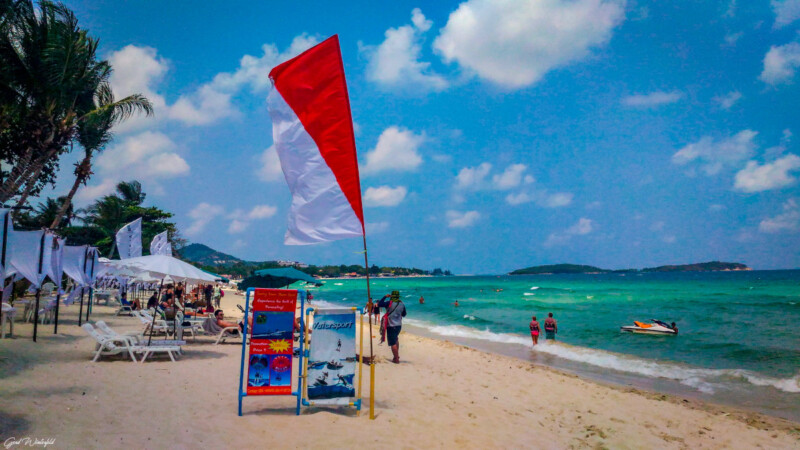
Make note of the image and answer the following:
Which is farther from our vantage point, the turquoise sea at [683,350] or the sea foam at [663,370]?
the sea foam at [663,370]

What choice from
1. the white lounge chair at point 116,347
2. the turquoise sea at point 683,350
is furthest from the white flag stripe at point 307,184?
the turquoise sea at point 683,350

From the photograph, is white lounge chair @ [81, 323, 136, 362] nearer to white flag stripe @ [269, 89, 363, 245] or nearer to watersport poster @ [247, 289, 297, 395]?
watersport poster @ [247, 289, 297, 395]

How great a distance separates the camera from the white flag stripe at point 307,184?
17.5 feet

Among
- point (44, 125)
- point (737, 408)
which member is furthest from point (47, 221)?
point (737, 408)

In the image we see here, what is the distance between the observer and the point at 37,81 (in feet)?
43.7

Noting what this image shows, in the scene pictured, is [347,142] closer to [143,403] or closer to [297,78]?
[297,78]

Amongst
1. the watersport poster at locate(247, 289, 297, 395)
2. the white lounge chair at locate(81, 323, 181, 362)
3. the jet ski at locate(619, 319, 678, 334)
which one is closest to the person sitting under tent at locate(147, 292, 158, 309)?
the white lounge chair at locate(81, 323, 181, 362)

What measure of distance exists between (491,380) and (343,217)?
6461 millimetres

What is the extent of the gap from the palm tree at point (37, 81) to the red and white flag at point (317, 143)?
9749 millimetres

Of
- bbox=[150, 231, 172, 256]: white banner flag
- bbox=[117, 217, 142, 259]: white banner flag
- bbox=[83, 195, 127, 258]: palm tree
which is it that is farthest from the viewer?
bbox=[83, 195, 127, 258]: palm tree

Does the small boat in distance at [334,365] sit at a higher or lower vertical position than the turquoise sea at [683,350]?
higher

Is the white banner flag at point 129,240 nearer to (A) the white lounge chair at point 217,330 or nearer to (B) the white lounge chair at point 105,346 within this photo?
(A) the white lounge chair at point 217,330

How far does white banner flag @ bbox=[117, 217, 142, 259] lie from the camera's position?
1819 centimetres

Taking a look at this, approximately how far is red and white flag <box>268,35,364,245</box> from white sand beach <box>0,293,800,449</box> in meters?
2.55
